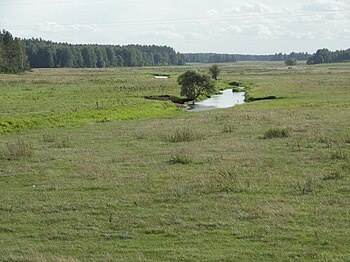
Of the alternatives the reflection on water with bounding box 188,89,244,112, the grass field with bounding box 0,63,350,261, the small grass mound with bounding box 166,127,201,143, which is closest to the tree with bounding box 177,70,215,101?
the reflection on water with bounding box 188,89,244,112

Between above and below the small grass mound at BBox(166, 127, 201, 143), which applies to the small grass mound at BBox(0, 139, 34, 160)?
above

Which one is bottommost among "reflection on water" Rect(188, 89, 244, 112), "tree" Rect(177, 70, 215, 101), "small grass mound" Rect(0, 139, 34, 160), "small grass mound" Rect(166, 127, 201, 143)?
"reflection on water" Rect(188, 89, 244, 112)

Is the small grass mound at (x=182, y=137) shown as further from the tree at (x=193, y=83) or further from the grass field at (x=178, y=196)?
the tree at (x=193, y=83)

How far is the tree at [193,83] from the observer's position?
6850 centimetres

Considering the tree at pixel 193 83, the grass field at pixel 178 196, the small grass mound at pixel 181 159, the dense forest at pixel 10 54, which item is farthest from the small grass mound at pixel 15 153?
the dense forest at pixel 10 54

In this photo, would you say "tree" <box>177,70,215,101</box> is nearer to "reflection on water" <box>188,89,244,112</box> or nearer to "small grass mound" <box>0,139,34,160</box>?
"reflection on water" <box>188,89,244,112</box>

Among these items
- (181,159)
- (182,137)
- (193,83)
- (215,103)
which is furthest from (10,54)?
(181,159)

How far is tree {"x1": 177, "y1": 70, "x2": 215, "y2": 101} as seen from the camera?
68500 millimetres

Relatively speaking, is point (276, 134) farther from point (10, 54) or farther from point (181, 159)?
point (10, 54)

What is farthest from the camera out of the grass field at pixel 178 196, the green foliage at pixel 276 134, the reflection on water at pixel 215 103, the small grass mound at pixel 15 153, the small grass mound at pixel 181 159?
the reflection on water at pixel 215 103

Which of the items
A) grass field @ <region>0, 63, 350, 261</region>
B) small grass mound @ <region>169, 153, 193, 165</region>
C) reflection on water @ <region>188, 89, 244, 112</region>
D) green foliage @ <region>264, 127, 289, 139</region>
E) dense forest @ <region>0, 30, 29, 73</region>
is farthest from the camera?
dense forest @ <region>0, 30, 29, 73</region>

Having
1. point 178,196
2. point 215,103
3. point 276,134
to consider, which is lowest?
point 215,103

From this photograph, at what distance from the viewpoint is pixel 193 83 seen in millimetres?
69375

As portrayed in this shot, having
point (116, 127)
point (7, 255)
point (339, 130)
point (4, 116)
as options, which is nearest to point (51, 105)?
point (4, 116)
